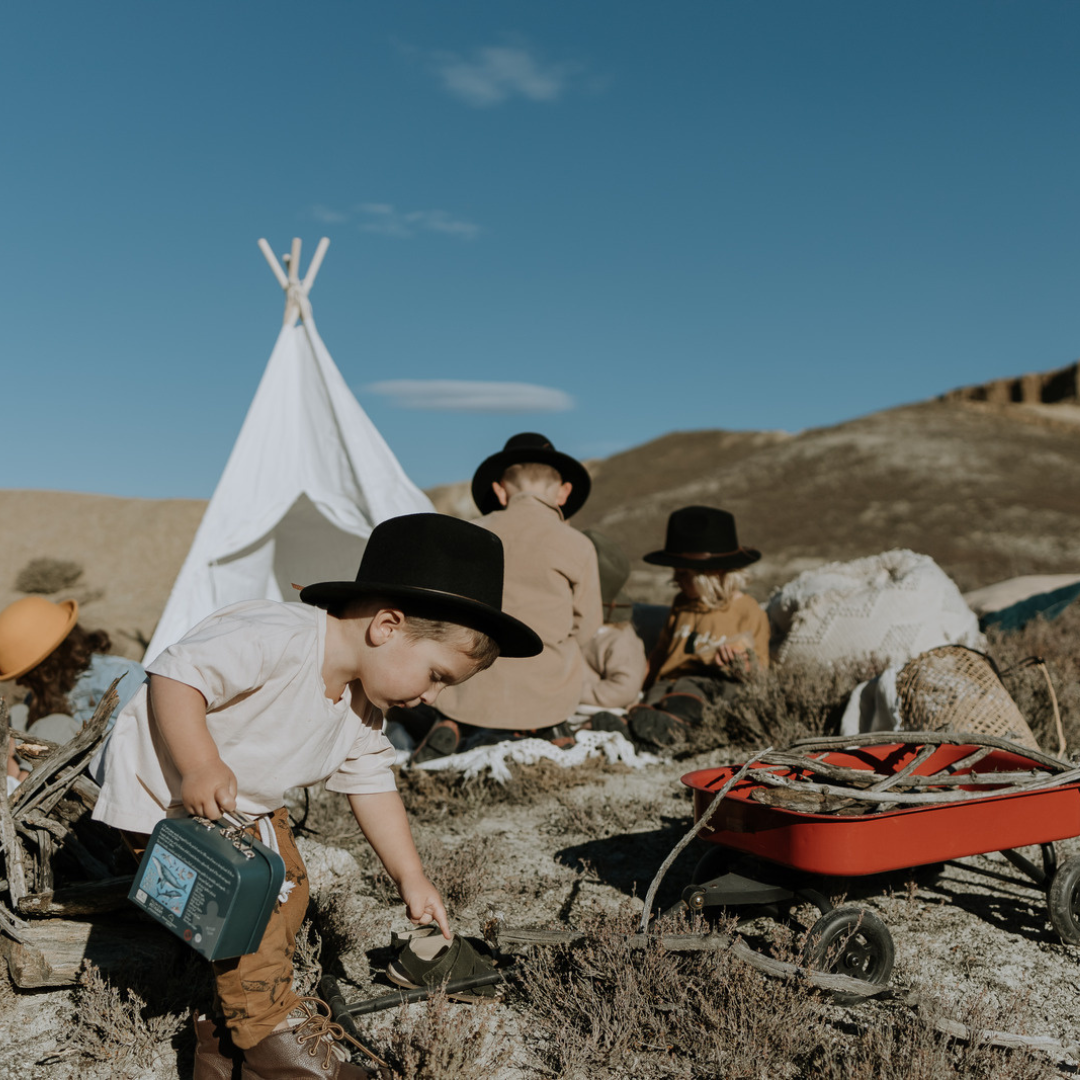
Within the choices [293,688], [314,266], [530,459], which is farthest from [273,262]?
[293,688]

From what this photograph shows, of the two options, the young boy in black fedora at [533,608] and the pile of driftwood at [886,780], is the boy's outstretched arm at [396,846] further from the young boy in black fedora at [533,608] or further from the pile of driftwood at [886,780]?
the young boy in black fedora at [533,608]

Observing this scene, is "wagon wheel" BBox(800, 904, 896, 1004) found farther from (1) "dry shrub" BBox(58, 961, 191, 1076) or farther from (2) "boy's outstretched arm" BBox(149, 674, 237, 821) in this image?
(1) "dry shrub" BBox(58, 961, 191, 1076)

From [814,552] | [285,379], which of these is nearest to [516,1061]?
[285,379]

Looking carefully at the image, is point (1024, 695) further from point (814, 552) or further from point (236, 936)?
point (814, 552)

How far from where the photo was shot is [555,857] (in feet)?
11.0

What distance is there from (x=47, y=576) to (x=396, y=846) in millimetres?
14511

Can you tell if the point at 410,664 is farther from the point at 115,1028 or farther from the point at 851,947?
the point at 851,947

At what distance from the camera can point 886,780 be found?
2.44 metres

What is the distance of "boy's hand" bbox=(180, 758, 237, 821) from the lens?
1664 mm

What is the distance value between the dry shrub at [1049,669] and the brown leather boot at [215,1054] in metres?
3.10

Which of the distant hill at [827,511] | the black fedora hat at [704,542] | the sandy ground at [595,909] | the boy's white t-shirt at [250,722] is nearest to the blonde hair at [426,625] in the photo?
the boy's white t-shirt at [250,722]

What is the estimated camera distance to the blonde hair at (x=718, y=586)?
5.09 m

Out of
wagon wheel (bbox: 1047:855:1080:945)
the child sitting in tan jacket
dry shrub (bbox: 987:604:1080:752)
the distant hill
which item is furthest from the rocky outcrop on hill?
wagon wheel (bbox: 1047:855:1080:945)

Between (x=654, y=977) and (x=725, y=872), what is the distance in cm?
59
